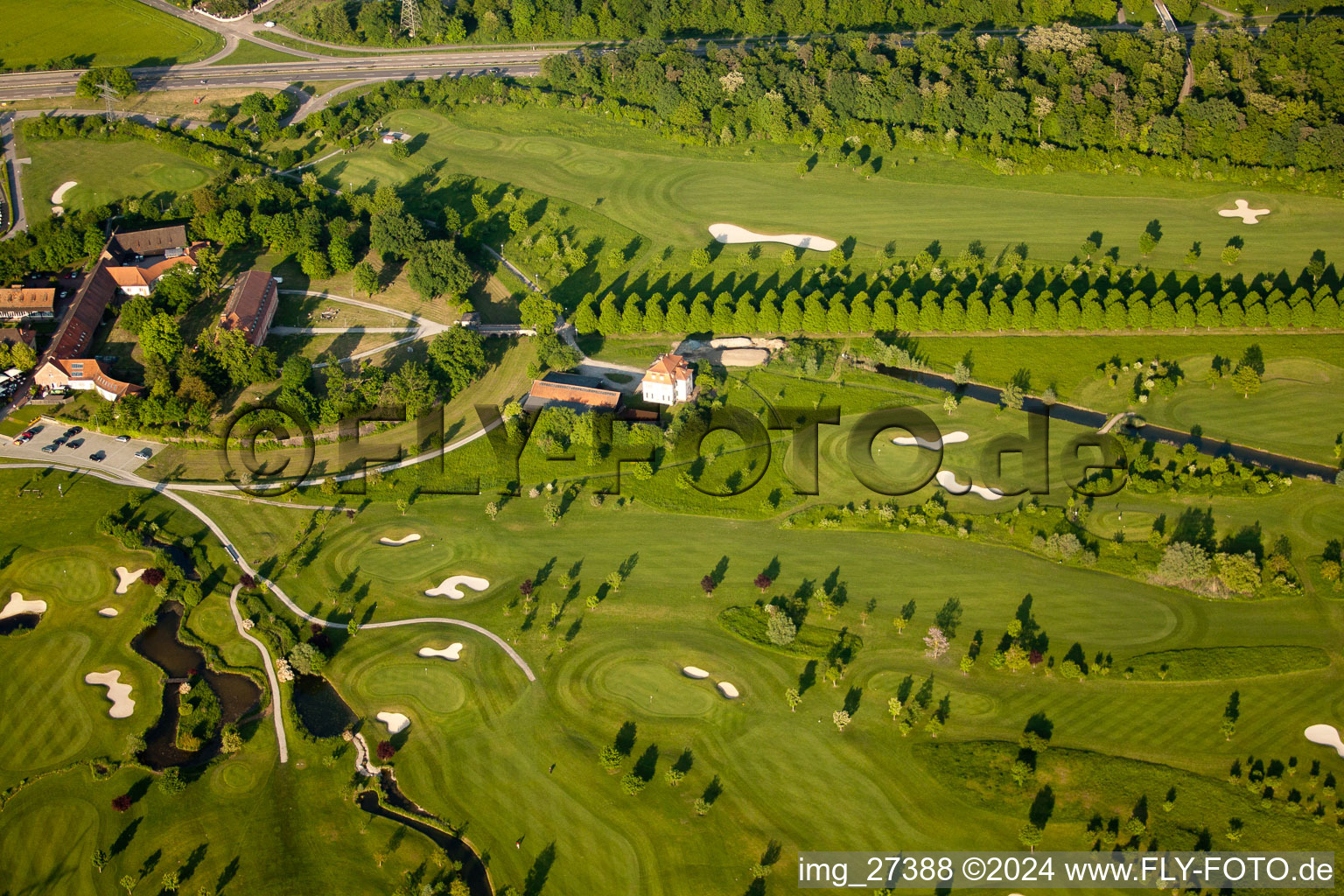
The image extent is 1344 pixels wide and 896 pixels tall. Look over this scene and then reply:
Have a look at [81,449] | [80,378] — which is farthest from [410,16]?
[81,449]

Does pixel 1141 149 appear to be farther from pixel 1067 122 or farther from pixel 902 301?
pixel 902 301

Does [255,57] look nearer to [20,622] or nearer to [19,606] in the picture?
[19,606]

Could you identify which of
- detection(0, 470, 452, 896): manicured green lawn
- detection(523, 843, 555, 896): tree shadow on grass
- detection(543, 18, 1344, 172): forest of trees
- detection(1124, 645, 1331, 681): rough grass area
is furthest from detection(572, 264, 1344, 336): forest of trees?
detection(523, 843, 555, 896): tree shadow on grass

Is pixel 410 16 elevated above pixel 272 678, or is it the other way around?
pixel 410 16

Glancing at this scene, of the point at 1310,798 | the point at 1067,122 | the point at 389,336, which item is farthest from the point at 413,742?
the point at 1067,122

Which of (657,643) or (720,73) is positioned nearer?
(657,643)

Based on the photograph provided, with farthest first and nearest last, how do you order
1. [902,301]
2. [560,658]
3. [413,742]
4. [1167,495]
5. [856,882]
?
[902,301] < [1167,495] < [560,658] < [413,742] < [856,882]
